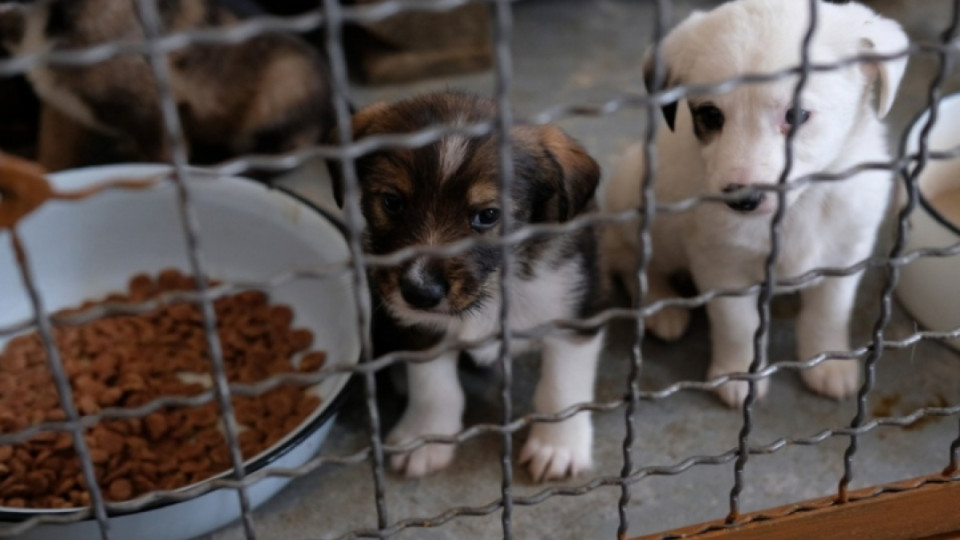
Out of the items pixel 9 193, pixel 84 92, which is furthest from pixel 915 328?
pixel 84 92

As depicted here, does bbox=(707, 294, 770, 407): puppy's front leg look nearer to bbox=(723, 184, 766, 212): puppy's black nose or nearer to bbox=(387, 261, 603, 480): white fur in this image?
bbox=(387, 261, 603, 480): white fur

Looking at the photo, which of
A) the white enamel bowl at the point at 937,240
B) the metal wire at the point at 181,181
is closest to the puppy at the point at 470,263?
the metal wire at the point at 181,181

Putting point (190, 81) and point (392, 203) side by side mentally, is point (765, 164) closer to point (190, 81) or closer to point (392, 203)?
point (392, 203)

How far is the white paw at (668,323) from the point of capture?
8.65 ft

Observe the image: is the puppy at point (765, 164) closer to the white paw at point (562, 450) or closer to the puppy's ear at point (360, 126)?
the white paw at point (562, 450)

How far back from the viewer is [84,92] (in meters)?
2.98

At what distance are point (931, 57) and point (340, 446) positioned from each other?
272cm

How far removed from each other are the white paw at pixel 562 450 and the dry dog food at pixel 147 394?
0.53 meters

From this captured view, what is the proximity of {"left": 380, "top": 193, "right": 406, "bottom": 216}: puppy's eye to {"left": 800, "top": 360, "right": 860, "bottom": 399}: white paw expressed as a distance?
1144mm

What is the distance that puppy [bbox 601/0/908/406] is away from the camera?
6.25 ft

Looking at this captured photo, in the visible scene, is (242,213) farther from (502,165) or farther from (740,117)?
(502,165)

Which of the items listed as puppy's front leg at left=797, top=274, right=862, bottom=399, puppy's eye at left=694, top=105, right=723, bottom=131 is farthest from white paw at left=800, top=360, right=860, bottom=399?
puppy's eye at left=694, top=105, right=723, bottom=131

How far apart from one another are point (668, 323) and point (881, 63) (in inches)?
36.0

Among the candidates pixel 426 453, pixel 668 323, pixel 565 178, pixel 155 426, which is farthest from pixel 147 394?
pixel 668 323
